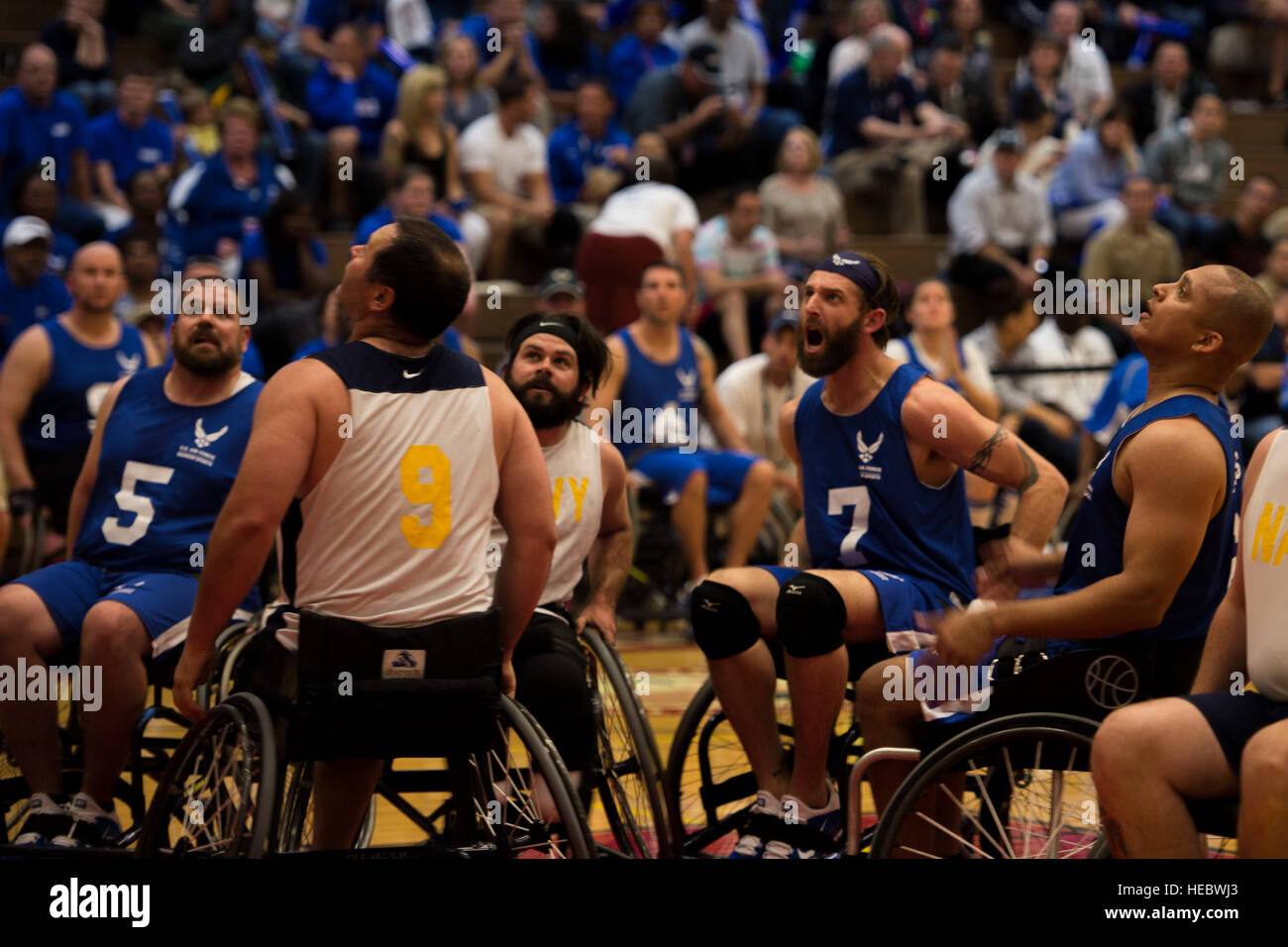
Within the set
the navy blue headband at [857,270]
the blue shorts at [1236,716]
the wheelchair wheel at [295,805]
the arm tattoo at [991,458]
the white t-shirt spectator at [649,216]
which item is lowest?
the wheelchair wheel at [295,805]

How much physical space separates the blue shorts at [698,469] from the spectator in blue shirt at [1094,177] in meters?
4.35

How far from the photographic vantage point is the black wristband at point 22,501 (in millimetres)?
5520

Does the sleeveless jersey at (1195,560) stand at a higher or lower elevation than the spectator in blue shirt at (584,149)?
lower

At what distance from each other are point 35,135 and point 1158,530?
23.1ft

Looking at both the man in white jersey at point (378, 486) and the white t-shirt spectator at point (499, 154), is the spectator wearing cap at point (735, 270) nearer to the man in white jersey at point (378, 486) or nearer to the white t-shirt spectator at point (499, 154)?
the white t-shirt spectator at point (499, 154)

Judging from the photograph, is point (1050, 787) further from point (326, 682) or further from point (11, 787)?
point (11, 787)

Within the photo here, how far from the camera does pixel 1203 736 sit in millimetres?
2469

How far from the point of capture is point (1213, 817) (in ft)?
8.16

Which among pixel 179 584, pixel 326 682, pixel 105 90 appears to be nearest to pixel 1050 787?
pixel 326 682

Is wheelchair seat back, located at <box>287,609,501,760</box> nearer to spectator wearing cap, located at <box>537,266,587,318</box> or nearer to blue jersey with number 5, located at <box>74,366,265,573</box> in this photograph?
blue jersey with number 5, located at <box>74,366,265,573</box>

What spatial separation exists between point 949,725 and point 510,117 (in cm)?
666

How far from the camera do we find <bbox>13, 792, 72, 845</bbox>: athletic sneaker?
3.45 metres

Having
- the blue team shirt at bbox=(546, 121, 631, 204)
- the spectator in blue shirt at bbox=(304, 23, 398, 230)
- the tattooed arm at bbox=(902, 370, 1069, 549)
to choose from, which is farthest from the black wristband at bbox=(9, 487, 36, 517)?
the blue team shirt at bbox=(546, 121, 631, 204)

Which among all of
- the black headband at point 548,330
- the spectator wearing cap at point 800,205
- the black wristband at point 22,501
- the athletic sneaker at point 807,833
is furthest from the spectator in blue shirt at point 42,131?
the athletic sneaker at point 807,833
